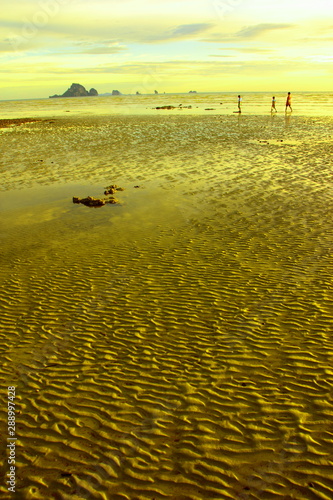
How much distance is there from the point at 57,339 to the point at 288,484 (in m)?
4.73

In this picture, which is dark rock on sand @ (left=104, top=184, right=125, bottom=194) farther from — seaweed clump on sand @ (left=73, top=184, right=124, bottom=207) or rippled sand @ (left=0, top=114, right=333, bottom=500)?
rippled sand @ (left=0, top=114, right=333, bottom=500)

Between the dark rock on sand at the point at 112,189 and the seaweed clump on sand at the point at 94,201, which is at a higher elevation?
the dark rock on sand at the point at 112,189

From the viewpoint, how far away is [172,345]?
22.5 ft

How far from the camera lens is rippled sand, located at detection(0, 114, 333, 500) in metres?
4.63

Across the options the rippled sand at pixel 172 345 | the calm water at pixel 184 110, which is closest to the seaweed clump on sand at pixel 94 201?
the rippled sand at pixel 172 345

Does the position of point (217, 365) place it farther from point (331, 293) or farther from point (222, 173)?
point (222, 173)

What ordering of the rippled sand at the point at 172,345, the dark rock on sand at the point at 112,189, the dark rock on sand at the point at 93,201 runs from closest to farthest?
1. the rippled sand at the point at 172,345
2. the dark rock on sand at the point at 93,201
3. the dark rock on sand at the point at 112,189

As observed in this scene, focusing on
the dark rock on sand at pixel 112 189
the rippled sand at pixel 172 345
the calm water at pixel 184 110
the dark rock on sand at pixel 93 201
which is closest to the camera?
the rippled sand at pixel 172 345

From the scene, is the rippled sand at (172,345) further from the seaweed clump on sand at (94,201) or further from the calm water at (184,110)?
the calm water at (184,110)

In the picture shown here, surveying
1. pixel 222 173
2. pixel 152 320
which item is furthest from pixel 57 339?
pixel 222 173

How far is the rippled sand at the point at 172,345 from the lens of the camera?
15.2ft

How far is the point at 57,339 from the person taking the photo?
7141 millimetres

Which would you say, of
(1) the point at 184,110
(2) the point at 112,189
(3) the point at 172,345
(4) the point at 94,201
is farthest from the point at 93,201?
(1) the point at 184,110

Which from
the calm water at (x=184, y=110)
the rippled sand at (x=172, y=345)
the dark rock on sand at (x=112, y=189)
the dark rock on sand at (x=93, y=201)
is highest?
the calm water at (x=184, y=110)
